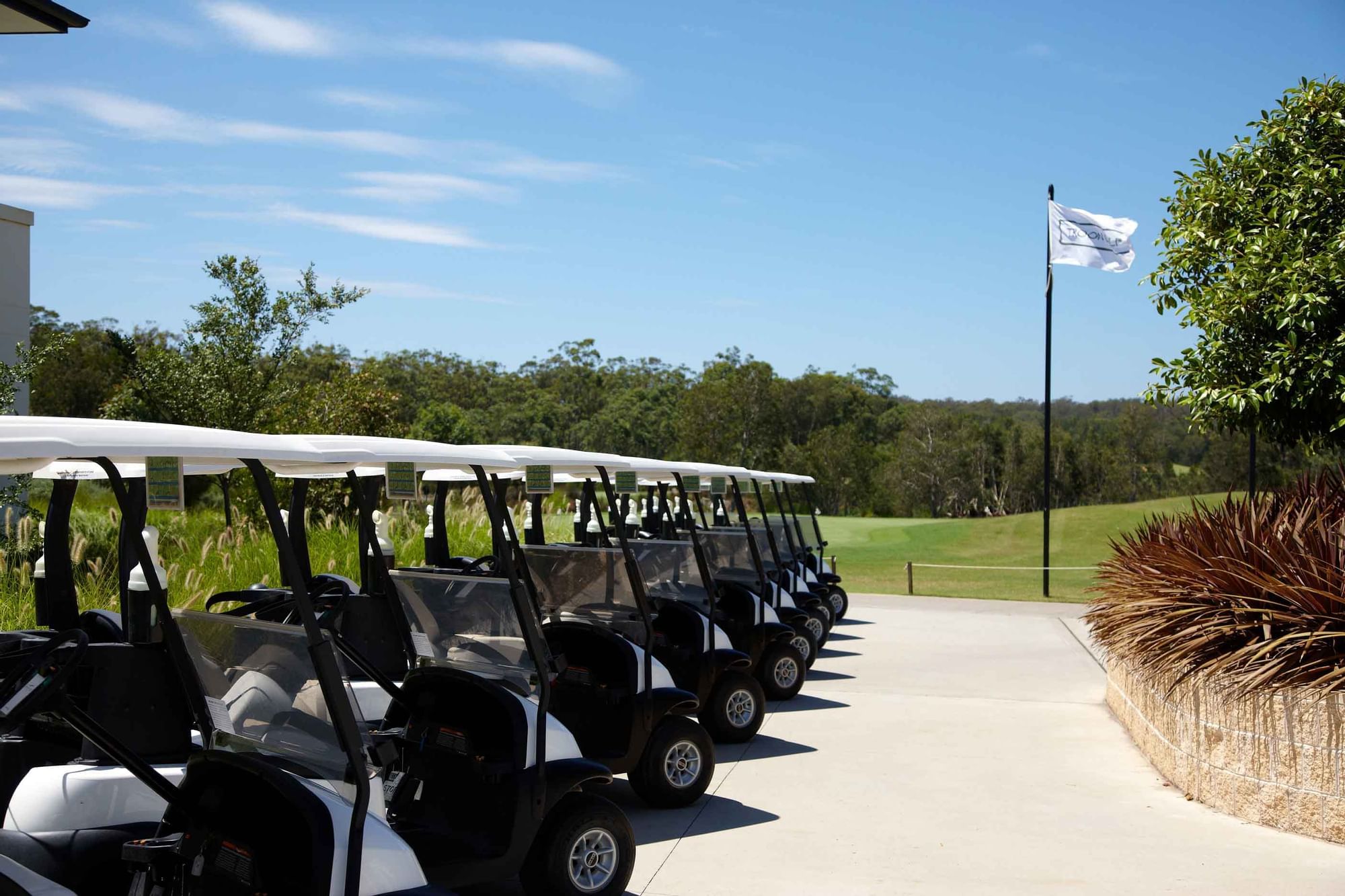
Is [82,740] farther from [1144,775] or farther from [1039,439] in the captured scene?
[1039,439]

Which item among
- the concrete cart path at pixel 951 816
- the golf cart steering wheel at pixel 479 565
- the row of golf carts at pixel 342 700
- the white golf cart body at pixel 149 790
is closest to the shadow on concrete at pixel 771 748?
the concrete cart path at pixel 951 816

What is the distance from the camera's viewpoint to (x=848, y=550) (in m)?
31.0

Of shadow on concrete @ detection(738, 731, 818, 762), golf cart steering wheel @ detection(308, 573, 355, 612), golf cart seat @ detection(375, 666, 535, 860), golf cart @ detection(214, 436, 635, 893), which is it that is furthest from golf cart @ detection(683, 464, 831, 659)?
golf cart seat @ detection(375, 666, 535, 860)

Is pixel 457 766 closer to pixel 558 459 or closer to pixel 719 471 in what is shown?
pixel 558 459

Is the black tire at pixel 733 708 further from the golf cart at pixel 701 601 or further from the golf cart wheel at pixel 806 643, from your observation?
the golf cart wheel at pixel 806 643

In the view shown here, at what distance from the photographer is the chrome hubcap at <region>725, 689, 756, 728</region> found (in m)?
8.01

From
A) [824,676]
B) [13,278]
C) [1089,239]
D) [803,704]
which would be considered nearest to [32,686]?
[803,704]

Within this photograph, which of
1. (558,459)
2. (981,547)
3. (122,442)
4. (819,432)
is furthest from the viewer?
(819,432)

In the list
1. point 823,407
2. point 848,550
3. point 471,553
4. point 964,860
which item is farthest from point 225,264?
point 823,407

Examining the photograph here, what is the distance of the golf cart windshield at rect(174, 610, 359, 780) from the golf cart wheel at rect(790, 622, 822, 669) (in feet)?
25.0

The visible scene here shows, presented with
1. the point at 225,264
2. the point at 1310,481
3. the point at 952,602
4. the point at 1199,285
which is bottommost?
the point at 952,602

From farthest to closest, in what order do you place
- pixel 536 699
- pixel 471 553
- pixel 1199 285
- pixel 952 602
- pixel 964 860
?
1. pixel 952 602
2. pixel 471 553
3. pixel 1199 285
4. pixel 964 860
5. pixel 536 699

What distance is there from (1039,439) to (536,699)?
53439mm

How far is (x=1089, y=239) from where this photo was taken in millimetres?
20953
